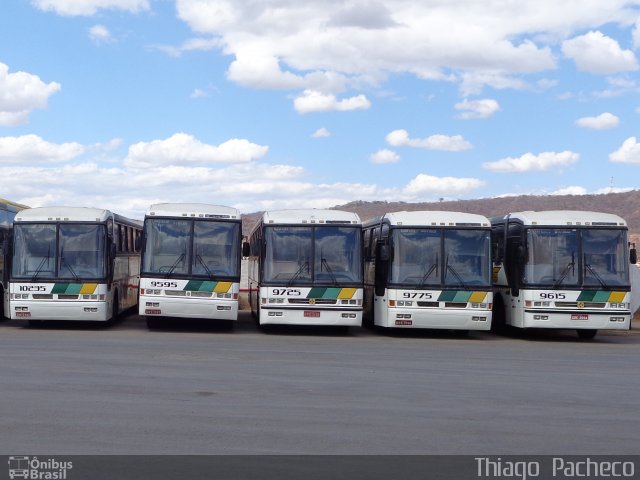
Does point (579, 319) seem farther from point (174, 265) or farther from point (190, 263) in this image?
point (174, 265)

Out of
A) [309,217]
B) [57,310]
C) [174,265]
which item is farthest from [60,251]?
[309,217]

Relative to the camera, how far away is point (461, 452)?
340 inches

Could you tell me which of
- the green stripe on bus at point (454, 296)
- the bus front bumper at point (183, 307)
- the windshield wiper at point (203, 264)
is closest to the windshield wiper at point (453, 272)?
the green stripe on bus at point (454, 296)

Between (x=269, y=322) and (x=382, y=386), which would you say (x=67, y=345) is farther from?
(x=382, y=386)

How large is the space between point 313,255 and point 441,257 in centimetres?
303

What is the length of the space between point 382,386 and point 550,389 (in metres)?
2.35

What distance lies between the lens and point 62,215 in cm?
2291

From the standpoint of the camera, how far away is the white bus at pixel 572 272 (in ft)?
70.1

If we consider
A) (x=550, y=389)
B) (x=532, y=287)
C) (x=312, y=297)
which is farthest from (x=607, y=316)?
(x=550, y=389)

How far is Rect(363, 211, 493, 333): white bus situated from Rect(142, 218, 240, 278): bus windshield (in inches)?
146

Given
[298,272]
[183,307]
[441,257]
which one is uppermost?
[441,257]

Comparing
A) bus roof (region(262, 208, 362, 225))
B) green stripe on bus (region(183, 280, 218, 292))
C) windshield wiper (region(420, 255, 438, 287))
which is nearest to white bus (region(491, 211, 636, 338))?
Answer: windshield wiper (region(420, 255, 438, 287))

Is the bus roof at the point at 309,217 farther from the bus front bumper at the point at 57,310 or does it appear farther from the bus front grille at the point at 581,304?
the bus front grille at the point at 581,304

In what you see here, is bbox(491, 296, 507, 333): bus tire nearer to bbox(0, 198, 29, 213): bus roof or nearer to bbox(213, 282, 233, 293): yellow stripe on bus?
bbox(213, 282, 233, 293): yellow stripe on bus
